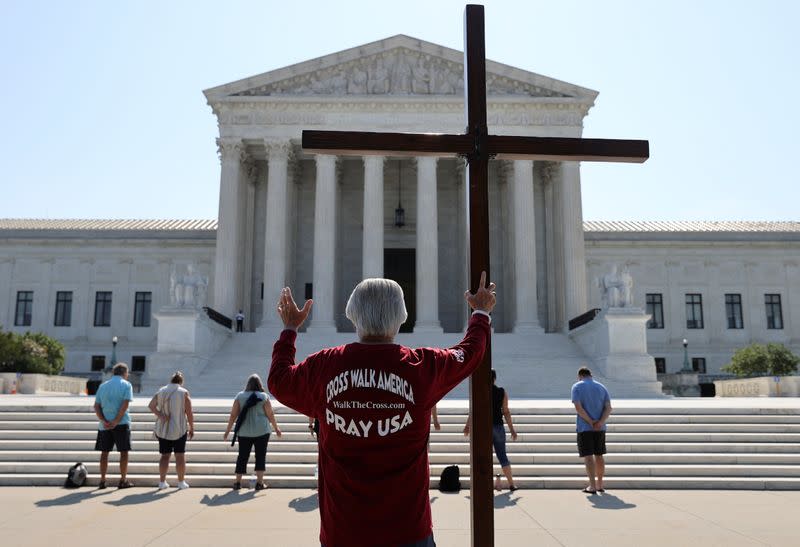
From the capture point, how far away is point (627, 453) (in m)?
14.3

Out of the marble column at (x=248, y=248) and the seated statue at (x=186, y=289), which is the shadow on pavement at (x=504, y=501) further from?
the marble column at (x=248, y=248)

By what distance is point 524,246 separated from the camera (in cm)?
3922

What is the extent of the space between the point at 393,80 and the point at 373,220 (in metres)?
8.05

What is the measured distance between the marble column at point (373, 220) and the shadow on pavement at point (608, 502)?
27959mm

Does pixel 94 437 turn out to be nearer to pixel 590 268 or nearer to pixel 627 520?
pixel 627 520

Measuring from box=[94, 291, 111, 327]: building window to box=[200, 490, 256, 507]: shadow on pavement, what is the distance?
4190cm

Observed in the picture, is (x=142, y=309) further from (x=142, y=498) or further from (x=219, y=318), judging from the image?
(x=142, y=498)

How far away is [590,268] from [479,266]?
49093 mm

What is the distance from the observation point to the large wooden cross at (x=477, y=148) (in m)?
4.64

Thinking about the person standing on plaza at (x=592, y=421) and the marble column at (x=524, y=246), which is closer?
the person standing on plaza at (x=592, y=421)

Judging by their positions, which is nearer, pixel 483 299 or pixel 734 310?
pixel 483 299

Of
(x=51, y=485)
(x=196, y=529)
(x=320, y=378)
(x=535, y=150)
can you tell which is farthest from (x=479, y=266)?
(x=51, y=485)

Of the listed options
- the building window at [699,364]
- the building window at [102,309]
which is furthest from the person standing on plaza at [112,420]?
the building window at [699,364]

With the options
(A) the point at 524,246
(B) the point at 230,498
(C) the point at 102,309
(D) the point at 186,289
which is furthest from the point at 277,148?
(B) the point at 230,498
